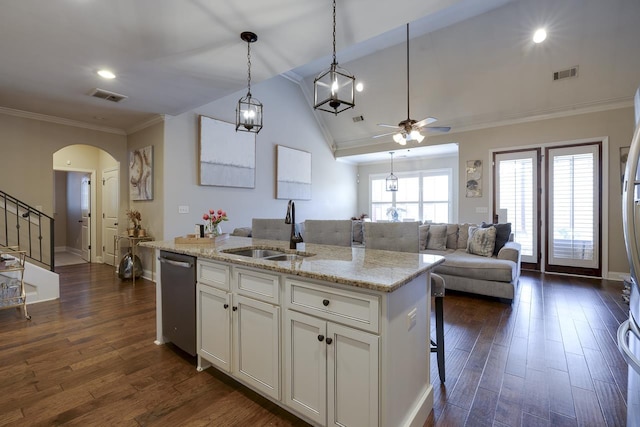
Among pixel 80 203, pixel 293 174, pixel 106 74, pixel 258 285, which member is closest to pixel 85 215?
pixel 80 203

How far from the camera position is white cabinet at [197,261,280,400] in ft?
5.59

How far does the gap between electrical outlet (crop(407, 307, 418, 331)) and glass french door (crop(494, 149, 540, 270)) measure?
519 cm

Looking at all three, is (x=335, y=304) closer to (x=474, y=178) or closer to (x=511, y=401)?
(x=511, y=401)

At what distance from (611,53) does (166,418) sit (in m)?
6.79

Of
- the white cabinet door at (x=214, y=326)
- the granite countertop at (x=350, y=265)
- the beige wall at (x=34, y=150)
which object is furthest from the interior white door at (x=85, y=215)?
the white cabinet door at (x=214, y=326)

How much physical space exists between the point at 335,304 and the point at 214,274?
3.36 ft

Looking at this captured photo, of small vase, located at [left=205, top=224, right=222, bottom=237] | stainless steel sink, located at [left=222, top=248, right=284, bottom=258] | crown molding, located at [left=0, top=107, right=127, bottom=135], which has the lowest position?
stainless steel sink, located at [left=222, top=248, right=284, bottom=258]

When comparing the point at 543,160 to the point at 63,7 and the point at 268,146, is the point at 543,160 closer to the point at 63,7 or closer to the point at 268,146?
the point at 268,146

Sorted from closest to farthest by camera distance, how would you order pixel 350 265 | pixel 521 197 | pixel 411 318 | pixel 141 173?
pixel 411 318 → pixel 350 265 → pixel 141 173 → pixel 521 197

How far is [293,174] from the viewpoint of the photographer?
22.5 ft

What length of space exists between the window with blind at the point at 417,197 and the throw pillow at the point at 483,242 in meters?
3.71

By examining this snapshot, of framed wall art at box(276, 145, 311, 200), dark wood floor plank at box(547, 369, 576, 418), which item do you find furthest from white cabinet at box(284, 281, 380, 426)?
framed wall art at box(276, 145, 311, 200)

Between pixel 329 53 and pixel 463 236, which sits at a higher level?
pixel 329 53

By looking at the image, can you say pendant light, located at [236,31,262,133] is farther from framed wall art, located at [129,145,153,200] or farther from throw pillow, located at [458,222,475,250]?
throw pillow, located at [458,222,475,250]
